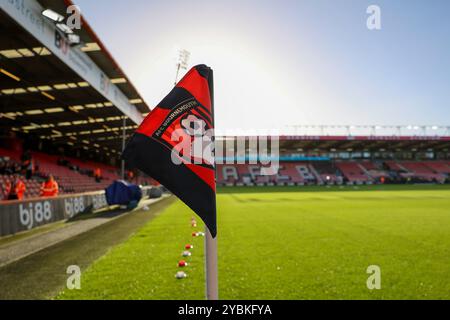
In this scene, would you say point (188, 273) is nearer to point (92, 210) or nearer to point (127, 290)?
point (127, 290)

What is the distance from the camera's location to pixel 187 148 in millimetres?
1864

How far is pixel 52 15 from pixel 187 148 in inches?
402

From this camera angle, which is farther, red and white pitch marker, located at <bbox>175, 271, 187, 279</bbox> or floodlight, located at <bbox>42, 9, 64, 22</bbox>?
floodlight, located at <bbox>42, 9, 64, 22</bbox>

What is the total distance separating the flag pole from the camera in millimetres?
1806

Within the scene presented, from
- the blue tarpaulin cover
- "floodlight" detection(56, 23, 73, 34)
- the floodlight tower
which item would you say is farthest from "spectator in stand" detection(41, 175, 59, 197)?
the floodlight tower

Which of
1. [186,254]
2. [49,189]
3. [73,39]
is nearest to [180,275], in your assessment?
[186,254]

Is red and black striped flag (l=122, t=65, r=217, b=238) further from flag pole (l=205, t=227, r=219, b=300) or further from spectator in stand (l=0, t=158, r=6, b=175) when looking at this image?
spectator in stand (l=0, t=158, r=6, b=175)

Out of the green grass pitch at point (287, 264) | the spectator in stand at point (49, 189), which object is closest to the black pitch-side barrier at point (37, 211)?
the spectator in stand at point (49, 189)

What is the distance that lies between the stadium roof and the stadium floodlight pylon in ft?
27.1

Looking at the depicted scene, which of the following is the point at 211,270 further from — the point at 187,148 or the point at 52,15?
the point at 52,15
